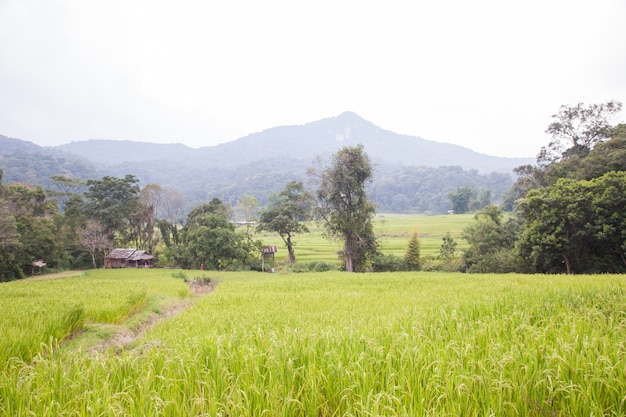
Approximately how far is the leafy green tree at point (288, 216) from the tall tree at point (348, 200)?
400 inches

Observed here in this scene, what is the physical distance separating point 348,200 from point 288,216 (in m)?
14.1

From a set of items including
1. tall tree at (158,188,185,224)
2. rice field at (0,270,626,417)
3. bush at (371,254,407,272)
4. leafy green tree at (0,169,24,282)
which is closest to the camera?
rice field at (0,270,626,417)

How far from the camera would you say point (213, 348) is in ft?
14.5

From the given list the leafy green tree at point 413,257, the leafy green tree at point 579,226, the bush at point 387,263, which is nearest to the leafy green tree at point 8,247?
the bush at point 387,263

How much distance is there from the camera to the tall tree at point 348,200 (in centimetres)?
3934

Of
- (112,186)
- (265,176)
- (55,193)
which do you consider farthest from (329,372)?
(265,176)

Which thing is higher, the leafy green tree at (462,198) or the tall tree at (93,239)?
the leafy green tree at (462,198)

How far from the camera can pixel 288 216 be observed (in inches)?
2018

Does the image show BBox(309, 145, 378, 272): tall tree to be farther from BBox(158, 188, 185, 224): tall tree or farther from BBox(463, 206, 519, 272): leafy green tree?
BBox(158, 188, 185, 224): tall tree

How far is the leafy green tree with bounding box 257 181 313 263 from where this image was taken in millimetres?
50625

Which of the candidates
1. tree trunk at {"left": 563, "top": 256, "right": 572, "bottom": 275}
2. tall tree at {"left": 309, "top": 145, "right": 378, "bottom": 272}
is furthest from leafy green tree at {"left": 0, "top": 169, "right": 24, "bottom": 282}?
tree trunk at {"left": 563, "top": 256, "right": 572, "bottom": 275}

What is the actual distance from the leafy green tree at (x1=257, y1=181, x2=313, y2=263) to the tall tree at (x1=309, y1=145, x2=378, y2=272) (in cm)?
1015

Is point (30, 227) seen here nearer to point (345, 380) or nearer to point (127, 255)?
point (127, 255)

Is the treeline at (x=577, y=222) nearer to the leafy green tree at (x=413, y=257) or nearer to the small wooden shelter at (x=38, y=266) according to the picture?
the leafy green tree at (x=413, y=257)
